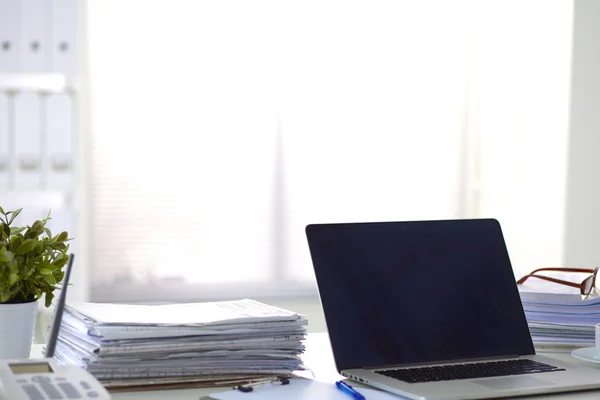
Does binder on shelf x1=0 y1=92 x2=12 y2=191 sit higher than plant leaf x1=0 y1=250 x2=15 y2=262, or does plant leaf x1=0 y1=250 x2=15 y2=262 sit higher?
binder on shelf x1=0 y1=92 x2=12 y2=191

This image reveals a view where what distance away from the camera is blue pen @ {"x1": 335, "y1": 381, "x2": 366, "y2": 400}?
1148 mm

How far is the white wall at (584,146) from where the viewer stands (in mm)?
3480

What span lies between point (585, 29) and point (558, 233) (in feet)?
2.77

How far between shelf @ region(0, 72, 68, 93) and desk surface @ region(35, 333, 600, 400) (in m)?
1.71

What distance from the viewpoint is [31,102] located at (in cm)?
296

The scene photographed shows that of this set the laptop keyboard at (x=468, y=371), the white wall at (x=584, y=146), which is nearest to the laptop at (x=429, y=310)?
the laptop keyboard at (x=468, y=371)

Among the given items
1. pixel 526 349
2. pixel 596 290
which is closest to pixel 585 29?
pixel 596 290

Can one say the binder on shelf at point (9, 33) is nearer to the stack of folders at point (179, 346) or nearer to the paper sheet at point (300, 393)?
the stack of folders at point (179, 346)

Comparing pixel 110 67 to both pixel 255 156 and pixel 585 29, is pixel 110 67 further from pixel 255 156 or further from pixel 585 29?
pixel 585 29

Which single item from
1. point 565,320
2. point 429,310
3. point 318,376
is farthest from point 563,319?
point 318,376

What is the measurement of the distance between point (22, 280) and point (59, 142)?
177cm

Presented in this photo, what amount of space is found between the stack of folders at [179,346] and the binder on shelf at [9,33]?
72.3 inches

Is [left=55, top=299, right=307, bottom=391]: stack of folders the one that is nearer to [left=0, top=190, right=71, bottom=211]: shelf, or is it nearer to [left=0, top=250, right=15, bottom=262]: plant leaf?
[left=0, top=250, right=15, bottom=262]: plant leaf

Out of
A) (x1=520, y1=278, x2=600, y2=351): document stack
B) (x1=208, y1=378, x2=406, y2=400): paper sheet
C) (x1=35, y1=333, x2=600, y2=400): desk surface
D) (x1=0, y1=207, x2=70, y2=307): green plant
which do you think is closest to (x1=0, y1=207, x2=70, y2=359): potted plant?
(x1=0, y1=207, x2=70, y2=307): green plant
